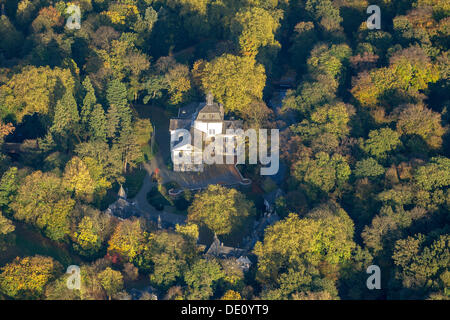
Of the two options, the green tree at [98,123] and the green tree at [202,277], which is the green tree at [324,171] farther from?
the green tree at [98,123]

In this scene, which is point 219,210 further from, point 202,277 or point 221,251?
point 202,277

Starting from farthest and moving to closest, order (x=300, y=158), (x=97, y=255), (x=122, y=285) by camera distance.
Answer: (x=300, y=158) → (x=97, y=255) → (x=122, y=285)

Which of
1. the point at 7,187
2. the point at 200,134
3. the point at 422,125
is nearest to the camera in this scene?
the point at 7,187

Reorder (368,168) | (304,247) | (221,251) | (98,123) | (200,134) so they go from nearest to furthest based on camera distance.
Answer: (304,247)
(221,251)
(368,168)
(98,123)
(200,134)

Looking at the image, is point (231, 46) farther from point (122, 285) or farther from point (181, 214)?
point (122, 285)

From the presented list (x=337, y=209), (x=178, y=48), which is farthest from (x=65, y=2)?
(x=337, y=209)

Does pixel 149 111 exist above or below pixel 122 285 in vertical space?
above

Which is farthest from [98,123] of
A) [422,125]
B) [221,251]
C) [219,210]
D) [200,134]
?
[422,125]

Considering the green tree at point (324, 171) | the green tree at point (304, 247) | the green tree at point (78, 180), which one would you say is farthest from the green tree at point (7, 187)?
the green tree at point (324, 171)
